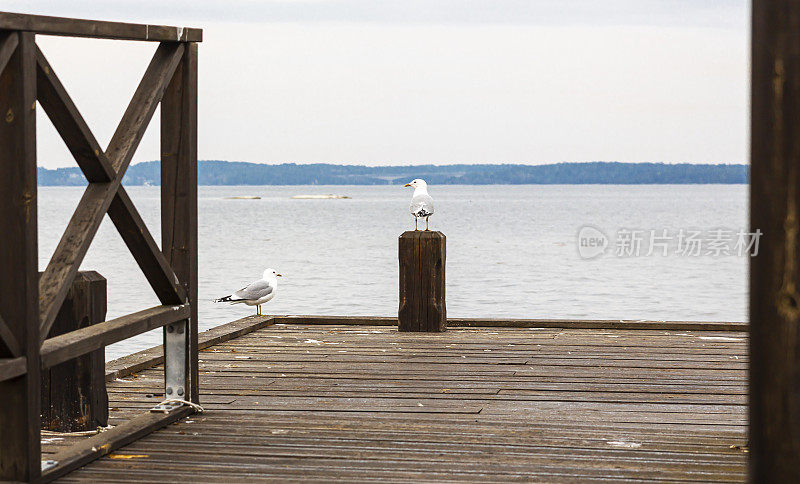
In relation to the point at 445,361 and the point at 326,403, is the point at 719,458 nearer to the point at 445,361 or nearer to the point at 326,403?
the point at 326,403

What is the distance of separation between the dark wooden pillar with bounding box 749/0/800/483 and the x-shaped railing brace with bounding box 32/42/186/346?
2122 millimetres

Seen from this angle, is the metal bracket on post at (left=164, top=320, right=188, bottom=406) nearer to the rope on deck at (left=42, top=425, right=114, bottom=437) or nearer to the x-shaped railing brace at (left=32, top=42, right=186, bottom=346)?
the x-shaped railing brace at (left=32, top=42, right=186, bottom=346)

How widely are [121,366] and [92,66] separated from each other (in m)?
10.4

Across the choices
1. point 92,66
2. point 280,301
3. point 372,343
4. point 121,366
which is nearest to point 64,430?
A: point 121,366

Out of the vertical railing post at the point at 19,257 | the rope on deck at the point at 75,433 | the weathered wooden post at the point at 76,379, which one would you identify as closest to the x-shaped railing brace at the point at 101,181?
the vertical railing post at the point at 19,257

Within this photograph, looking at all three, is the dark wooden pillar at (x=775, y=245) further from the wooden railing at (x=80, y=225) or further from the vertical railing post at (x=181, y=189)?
the vertical railing post at (x=181, y=189)

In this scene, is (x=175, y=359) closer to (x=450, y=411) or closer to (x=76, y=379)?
(x=76, y=379)

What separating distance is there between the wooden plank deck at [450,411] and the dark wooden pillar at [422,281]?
0.78ft

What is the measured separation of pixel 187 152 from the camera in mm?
4301

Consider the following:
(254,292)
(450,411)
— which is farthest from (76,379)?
(254,292)

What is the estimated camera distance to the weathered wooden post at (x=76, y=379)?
4066 millimetres

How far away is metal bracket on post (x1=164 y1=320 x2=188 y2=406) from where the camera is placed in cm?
443

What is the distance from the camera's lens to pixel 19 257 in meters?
3.15

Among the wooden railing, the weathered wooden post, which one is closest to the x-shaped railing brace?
the wooden railing
